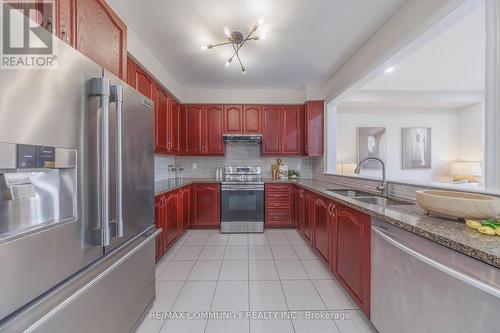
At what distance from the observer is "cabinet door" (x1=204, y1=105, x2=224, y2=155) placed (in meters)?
4.08

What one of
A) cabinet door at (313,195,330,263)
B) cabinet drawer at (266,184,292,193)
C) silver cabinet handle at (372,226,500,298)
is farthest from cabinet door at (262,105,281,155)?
silver cabinet handle at (372,226,500,298)

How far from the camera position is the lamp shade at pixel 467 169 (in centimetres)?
461

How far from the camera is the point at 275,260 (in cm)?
261

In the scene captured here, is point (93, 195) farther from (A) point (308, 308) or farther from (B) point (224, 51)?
(B) point (224, 51)

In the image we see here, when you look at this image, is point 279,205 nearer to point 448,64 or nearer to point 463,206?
point 463,206

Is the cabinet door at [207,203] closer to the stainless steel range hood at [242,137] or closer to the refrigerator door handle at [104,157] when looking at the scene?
the stainless steel range hood at [242,137]

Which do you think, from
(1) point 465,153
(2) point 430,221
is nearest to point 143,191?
(2) point 430,221

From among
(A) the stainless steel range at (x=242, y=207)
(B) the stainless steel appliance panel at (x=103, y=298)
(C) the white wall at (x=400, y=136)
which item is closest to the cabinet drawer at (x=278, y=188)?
(A) the stainless steel range at (x=242, y=207)

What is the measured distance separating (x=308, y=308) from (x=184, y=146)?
3182mm

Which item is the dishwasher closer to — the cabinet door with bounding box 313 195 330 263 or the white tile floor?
the white tile floor

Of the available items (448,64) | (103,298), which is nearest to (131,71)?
(103,298)

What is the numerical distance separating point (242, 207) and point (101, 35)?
2.81 meters

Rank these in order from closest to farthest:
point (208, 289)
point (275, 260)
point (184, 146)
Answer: point (208, 289)
point (275, 260)
point (184, 146)

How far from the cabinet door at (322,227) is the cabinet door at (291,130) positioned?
1620 mm
